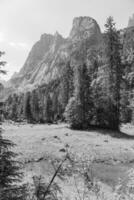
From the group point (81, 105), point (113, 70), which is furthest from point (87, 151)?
point (113, 70)

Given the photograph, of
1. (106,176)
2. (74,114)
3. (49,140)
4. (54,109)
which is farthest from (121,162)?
(54,109)

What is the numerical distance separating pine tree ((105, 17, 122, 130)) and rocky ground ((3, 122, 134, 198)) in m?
3.76

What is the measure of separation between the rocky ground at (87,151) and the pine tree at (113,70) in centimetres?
376

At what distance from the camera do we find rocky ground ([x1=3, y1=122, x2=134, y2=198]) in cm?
1478

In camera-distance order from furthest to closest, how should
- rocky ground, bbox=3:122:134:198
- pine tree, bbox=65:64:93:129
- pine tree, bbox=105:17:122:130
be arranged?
pine tree, bbox=65:64:93:129 → pine tree, bbox=105:17:122:130 → rocky ground, bbox=3:122:134:198

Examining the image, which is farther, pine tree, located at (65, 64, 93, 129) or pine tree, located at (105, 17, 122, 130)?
pine tree, located at (65, 64, 93, 129)

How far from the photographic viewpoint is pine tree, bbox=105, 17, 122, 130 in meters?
29.9

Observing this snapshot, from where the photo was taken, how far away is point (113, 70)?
30.6 metres

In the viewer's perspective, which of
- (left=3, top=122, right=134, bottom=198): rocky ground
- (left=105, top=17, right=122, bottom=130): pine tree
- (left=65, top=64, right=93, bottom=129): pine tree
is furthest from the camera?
(left=65, top=64, right=93, bottom=129): pine tree

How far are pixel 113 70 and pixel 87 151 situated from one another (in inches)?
577

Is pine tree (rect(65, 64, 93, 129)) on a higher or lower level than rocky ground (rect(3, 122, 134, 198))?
higher

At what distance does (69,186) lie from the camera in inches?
471

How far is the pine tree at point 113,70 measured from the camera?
2994cm

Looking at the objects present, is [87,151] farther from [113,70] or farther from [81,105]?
[113,70]
